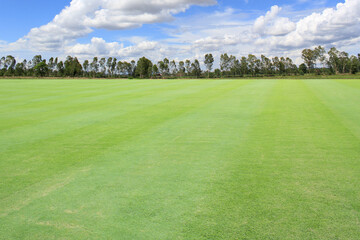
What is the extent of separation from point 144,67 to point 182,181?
333ft

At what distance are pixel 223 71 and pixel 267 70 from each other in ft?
60.4

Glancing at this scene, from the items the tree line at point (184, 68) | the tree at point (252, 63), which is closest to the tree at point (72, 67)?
the tree line at point (184, 68)

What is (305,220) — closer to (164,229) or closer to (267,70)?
(164,229)

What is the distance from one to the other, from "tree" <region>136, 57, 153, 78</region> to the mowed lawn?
3713 inches

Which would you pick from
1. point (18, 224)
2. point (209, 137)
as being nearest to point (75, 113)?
point (209, 137)

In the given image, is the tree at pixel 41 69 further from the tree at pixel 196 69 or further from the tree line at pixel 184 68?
the tree at pixel 196 69

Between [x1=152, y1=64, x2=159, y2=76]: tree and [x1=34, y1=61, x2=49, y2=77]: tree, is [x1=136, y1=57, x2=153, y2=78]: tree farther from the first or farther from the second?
[x1=34, y1=61, x2=49, y2=77]: tree

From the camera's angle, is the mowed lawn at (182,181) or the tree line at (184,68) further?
the tree line at (184,68)

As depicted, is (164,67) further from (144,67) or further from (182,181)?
(182,181)

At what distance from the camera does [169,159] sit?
24.2 feet

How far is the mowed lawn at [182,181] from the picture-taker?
4223 mm

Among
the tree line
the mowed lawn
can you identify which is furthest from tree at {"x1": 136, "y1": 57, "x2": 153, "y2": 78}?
the mowed lawn

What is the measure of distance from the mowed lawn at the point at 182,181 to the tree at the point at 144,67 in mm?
94306

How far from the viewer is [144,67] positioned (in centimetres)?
10419
